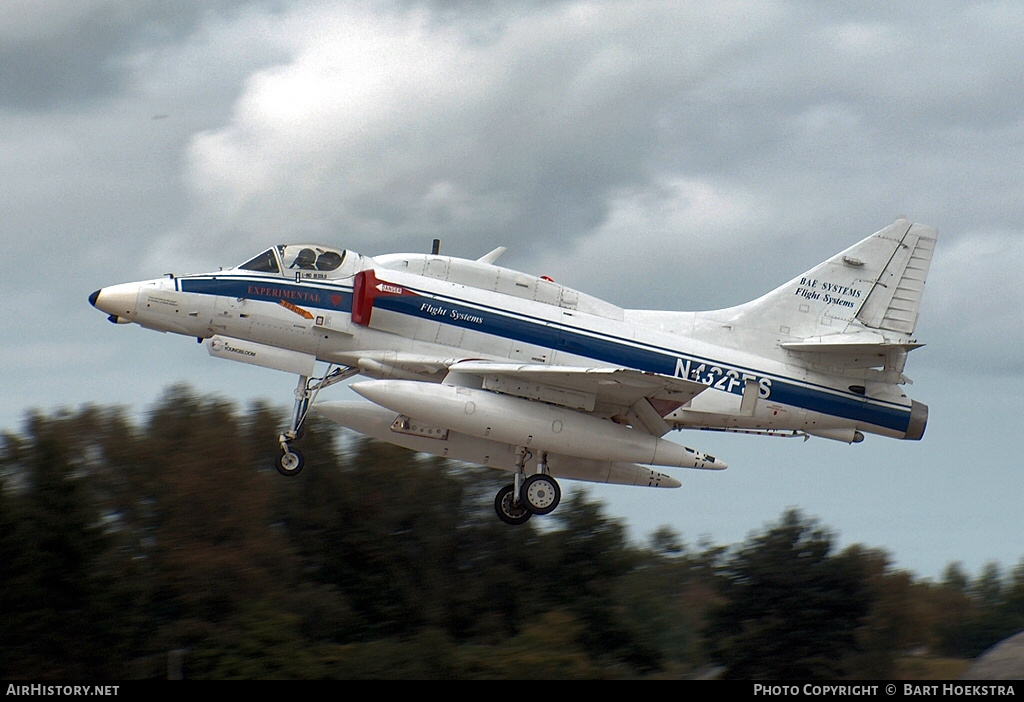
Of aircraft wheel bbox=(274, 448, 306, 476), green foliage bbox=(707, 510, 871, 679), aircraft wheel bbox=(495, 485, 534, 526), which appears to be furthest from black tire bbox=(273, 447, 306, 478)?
green foliage bbox=(707, 510, 871, 679)

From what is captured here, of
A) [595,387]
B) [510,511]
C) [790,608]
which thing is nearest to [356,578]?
→ [790,608]

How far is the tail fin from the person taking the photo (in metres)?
20.4

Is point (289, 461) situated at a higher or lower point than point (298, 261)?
lower

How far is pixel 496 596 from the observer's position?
129 feet

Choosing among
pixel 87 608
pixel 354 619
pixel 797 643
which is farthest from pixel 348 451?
pixel 797 643

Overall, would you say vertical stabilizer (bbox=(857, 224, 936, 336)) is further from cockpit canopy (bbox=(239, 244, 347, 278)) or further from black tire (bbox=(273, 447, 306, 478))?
black tire (bbox=(273, 447, 306, 478))

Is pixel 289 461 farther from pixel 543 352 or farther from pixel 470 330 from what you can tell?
pixel 543 352

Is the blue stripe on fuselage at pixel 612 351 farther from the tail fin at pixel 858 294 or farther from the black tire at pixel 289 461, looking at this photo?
the black tire at pixel 289 461

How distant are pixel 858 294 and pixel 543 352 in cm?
560

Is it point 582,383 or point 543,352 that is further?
point 543,352

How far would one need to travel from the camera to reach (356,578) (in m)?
38.1

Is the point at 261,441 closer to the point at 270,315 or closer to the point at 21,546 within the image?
the point at 21,546

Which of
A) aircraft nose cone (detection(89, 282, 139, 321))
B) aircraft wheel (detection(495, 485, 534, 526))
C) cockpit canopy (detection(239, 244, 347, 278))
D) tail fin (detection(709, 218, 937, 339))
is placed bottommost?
aircraft wheel (detection(495, 485, 534, 526))

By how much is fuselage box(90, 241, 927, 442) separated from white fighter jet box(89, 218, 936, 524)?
0.9 inches
